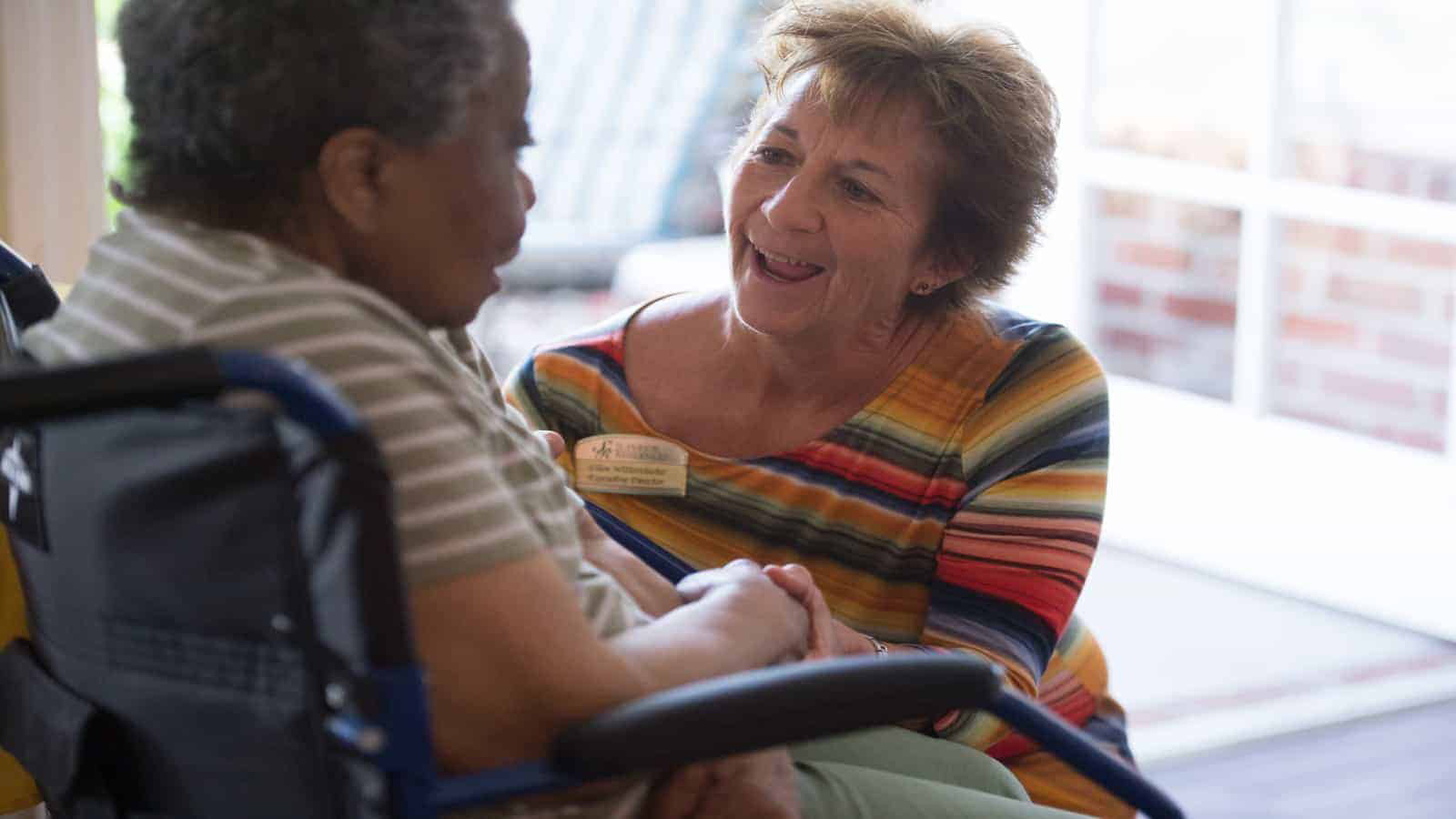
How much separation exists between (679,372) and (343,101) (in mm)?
914

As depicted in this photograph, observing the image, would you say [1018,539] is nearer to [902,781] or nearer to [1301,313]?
[902,781]

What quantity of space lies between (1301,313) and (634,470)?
2413 millimetres

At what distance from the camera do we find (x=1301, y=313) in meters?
3.81

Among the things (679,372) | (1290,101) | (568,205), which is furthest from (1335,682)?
(568,205)

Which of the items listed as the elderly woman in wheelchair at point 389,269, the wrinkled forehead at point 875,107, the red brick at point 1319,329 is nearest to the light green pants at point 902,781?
the elderly woman in wheelchair at point 389,269

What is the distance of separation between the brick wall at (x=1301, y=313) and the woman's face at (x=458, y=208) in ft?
9.31

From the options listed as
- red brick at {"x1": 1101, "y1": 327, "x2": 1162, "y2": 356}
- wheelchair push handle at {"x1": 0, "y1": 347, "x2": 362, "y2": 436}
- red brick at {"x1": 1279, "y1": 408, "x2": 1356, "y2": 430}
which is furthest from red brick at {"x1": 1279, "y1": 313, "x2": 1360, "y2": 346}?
wheelchair push handle at {"x1": 0, "y1": 347, "x2": 362, "y2": 436}

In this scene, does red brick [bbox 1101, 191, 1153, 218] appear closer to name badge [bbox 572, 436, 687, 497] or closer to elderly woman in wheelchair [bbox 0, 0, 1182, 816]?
name badge [bbox 572, 436, 687, 497]

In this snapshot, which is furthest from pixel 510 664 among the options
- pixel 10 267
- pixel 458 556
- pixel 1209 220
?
pixel 1209 220

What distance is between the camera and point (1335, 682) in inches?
129

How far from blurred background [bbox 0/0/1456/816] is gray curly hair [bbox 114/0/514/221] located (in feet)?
7.10

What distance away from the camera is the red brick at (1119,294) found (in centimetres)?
427

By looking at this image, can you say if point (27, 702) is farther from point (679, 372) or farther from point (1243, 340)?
point (1243, 340)

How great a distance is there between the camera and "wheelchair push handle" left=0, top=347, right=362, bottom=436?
856 millimetres
